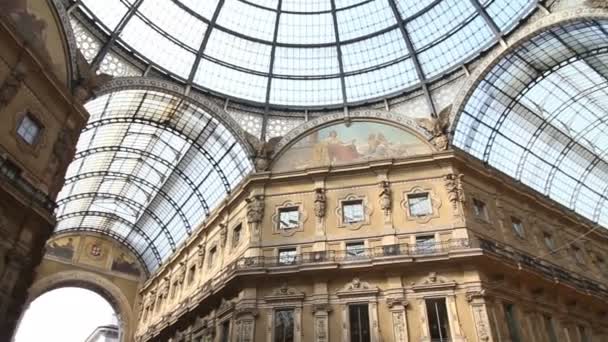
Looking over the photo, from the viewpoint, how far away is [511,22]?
27.4 meters

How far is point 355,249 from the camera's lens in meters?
24.9

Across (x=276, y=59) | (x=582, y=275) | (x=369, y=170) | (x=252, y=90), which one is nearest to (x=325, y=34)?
(x=276, y=59)

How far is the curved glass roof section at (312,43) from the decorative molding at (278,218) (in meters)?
8.46

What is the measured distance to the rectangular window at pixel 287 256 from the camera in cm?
2498

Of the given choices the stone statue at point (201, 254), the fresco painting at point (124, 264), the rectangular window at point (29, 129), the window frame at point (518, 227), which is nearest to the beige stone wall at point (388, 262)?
the window frame at point (518, 227)

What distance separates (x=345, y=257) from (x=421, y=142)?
9.03 meters

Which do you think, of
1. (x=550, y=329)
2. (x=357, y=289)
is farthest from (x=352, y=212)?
(x=550, y=329)

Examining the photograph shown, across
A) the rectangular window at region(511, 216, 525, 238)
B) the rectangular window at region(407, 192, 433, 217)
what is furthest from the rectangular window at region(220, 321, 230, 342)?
the rectangular window at region(511, 216, 525, 238)

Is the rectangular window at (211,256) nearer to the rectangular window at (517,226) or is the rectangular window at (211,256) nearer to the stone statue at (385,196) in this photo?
the stone statue at (385,196)

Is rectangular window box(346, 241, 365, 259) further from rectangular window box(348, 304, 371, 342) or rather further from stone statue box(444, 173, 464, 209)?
Answer: stone statue box(444, 173, 464, 209)

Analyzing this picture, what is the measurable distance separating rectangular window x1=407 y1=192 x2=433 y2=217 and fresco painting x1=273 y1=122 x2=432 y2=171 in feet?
9.35

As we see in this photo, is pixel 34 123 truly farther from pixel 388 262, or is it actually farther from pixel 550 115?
pixel 550 115

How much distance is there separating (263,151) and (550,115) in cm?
2154

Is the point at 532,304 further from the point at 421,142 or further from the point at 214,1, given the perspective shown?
the point at 214,1
